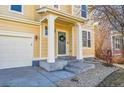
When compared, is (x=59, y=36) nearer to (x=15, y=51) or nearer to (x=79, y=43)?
(x=79, y=43)

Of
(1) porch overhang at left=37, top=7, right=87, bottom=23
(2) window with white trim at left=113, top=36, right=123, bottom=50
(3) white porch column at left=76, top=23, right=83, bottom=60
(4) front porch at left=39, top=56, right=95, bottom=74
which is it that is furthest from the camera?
(2) window with white trim at left=113, top=36, right=123, bottom=50

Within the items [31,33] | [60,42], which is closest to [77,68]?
[60,42]

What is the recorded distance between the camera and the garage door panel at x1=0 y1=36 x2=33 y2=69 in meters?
8.78

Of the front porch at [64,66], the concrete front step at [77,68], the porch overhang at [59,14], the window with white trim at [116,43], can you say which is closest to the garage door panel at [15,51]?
the front porch at [64,66]

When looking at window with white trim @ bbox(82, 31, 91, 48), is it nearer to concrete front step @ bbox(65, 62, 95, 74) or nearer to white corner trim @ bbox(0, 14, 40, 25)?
concrete front step @ bbox(65, 62, 95, 74)

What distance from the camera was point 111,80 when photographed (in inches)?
300

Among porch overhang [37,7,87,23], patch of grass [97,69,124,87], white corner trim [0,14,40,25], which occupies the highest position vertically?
porch overhang [37,7,87,23]

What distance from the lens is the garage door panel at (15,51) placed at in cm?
878

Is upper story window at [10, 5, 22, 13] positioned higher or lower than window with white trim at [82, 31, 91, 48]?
higher

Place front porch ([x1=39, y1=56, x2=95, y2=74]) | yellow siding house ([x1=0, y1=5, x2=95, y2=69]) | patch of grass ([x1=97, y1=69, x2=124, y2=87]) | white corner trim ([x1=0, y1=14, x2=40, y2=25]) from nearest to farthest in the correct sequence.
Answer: patch of grass ([x1=97, y1=69, x2=124, y2=87]), white corner trim ([x1=0, y1=14, x2=40, y2=25]), yellow siding house ([x1=0, y1=5, x2=95, y2=69]), front porch ([x1=39, y1=56, x2=95, y2=74])

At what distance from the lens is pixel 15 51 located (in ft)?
30.7

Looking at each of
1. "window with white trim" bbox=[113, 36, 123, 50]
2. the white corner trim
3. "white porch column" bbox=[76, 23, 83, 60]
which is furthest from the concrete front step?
"window with white trim" bbox=[113, 36, 123, 50]
